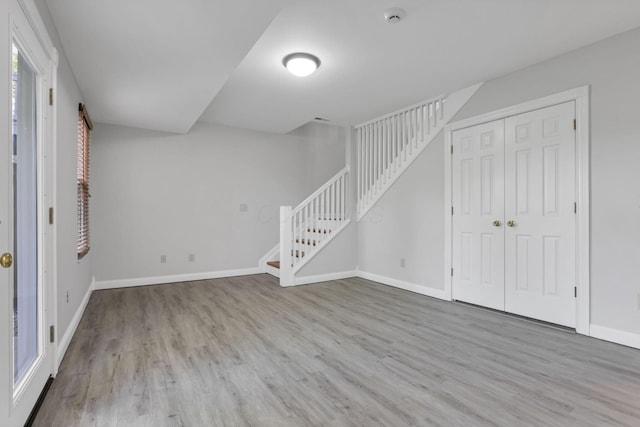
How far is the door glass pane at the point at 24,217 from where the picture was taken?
164 centimetres

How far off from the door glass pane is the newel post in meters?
3.08

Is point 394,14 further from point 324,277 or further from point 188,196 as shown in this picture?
point 188,196

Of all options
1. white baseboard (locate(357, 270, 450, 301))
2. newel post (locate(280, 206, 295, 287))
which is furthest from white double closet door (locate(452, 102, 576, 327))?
newel post (locate(280, 206, 295, 287))

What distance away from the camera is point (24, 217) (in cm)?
178

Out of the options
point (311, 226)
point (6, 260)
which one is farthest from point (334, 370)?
point (311, 226)

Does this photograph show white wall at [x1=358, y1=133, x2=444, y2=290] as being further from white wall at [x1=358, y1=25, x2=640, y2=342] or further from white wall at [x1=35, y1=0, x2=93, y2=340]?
white wall at [x1=35, y1=0, x2=93, y2=340]

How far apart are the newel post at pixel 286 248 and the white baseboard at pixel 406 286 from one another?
125cm

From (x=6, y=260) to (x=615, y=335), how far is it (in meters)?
4.08

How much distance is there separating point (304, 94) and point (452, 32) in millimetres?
1871

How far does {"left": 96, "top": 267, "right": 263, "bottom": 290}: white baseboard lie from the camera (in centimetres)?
468

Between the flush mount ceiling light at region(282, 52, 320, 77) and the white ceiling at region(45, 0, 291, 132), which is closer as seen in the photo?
the white ceiling at region(45, 0, 291, 132)

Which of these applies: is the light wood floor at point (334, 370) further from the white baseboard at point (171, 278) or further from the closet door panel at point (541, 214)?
the white baseboard at point (171, 278)

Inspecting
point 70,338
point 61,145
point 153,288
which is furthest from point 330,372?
point 153,288

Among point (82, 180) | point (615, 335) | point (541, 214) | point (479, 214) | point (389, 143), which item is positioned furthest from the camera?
point (389, 143)
